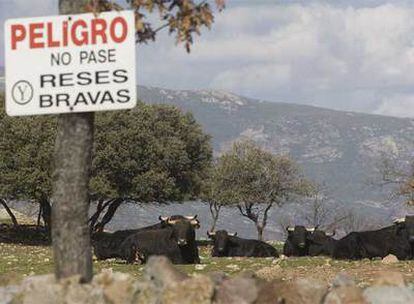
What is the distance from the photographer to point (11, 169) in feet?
169

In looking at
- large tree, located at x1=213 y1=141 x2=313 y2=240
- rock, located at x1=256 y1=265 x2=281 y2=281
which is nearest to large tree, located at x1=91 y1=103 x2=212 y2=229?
large tree, located at x1=213 y1=141 x2=313 y2=240

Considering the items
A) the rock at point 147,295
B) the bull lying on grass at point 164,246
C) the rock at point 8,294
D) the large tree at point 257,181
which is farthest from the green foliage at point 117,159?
the rock at point 147,295

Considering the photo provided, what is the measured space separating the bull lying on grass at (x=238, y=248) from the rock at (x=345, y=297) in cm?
2601

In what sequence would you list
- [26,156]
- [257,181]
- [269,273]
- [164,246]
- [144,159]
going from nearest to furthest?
[269,273] < [164,246] < [26,156] < [144,159] < [257,181]

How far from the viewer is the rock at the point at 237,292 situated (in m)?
7.64

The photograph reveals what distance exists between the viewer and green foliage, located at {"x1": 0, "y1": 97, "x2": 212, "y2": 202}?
167 ft

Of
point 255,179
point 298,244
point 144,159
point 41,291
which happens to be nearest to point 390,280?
point 41,291

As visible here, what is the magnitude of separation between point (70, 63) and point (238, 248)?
87.6 ft

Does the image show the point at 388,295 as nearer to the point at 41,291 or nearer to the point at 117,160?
the point at 41,291

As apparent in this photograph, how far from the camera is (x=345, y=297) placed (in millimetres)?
7711

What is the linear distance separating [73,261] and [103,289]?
56 centimetres

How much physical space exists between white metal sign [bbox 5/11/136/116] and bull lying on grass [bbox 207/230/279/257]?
26.0m

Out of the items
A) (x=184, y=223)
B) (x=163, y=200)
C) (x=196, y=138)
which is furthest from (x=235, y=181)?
(x=184, y=223)

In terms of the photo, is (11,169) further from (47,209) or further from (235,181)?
(235,181)
